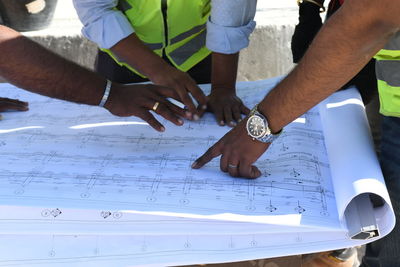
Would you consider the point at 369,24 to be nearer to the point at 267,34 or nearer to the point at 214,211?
the point at 214,211

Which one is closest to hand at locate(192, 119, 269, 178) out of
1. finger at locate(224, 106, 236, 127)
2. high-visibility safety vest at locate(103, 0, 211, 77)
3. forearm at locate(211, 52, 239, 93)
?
finger at locate(224, 106, 236, 127)

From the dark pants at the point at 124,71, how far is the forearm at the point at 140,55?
8.9 inches

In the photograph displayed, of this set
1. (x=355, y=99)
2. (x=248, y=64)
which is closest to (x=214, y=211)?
(x=355, y=99)

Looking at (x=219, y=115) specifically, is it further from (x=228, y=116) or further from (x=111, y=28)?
(x=111, y=28)

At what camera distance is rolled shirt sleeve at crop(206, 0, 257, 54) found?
1.39 metres

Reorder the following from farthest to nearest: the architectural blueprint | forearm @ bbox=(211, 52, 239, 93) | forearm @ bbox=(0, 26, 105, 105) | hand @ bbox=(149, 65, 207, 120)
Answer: forearm @ bbox=(211, 52, 239, 93) < hand @ bbox=(149, 65, 207, 120) < forearm @ bbox=(0, 26, 105, 105) < the architectural blueprint

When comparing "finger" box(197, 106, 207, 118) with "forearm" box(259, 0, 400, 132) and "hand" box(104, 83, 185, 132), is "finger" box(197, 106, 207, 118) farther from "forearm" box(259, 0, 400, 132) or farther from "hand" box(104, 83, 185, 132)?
"forearm" box(259, 0, 400, 132)

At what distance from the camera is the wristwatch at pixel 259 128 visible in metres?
1.04

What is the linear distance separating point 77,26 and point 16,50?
1381 mm

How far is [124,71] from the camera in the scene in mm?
1665

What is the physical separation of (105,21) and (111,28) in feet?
0.08

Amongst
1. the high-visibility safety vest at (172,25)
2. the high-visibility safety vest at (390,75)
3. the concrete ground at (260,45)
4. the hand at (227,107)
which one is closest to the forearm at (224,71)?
the hand at (227,107)

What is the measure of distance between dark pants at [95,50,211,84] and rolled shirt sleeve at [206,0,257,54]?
233 millimetres

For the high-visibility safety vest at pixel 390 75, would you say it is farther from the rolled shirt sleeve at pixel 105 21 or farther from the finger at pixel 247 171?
the rolled shirt sleeve at pixel 105 21
